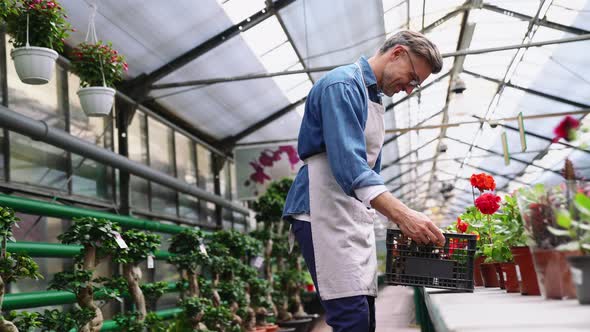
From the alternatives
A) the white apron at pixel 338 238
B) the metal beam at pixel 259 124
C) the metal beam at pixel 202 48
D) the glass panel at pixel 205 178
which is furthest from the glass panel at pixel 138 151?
the white apron at pixel 338 238

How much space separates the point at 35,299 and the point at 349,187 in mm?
3559

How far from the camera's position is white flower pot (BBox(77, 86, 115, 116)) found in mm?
4758

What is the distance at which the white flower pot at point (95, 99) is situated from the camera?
15.6ft

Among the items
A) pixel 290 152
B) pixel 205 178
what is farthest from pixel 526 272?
→ pixel 205 178

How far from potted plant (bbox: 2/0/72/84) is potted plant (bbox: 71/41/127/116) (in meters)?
0.78

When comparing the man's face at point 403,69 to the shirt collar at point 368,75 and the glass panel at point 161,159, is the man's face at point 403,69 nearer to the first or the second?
the shirt collar at point 368,75

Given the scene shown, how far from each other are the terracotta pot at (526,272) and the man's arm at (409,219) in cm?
20

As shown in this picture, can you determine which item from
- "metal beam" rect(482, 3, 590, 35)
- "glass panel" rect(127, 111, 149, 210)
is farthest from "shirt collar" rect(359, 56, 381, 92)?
"metal beam" rect(482, 3, 590, 35)

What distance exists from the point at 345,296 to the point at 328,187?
0.29m

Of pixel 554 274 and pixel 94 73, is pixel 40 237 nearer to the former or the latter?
pixel 94 73

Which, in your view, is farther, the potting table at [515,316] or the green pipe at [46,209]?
the green pipe at [46,209]

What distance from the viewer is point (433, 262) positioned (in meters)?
1.68

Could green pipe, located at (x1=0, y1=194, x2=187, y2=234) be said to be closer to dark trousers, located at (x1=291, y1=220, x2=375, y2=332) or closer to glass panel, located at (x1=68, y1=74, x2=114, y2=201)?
glass panel, located at (x1=68, y1=74, x2=114, y2=201)

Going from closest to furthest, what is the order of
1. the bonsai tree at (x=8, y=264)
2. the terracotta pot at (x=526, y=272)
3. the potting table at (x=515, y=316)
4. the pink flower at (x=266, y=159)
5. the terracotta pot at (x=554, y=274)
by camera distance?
the potting table at (x=515, y=316), the terracotta pot at (x=554, y=274), the terracotta pot at (x=526, y=272), the bonsai tree at (x=8, y=264), the pink flower at (x=266, y=159)
